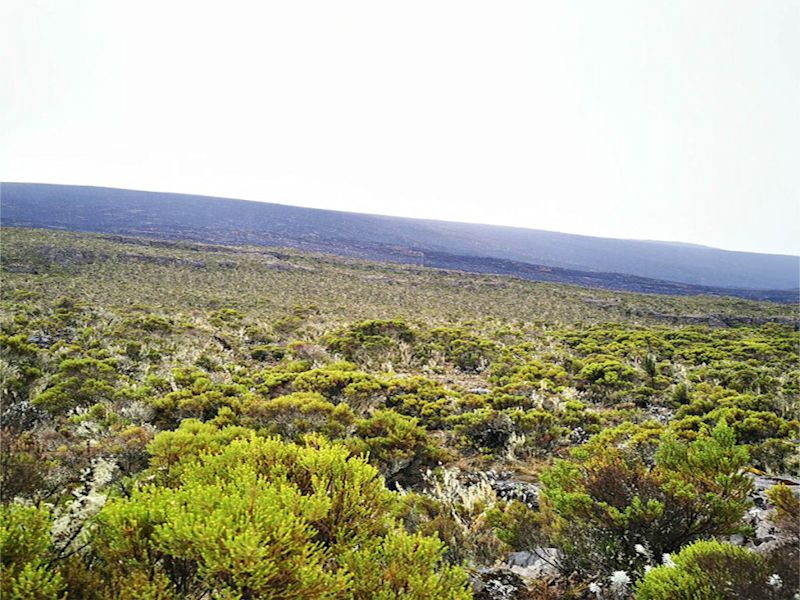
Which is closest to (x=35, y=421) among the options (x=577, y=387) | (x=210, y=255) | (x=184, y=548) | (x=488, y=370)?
(x=184, y=548)

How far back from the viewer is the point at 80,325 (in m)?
15.3

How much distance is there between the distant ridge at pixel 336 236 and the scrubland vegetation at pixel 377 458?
5401 cm

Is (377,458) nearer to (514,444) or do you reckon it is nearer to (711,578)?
(514,444)

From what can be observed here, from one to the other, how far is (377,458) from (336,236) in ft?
295

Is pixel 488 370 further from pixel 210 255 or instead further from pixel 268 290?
pixel 210 255

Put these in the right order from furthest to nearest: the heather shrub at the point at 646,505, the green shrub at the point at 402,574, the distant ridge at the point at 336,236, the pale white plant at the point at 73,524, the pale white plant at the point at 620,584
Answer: the distant ridge at the point at 336,236 → the heather shrub at the point at 646,505 → the pale white plant at the point at 620,584 → the pale white plant at the point at 73,524 → the green shrub at the point at 402,574

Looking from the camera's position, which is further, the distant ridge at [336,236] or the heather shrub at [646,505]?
the distant ridge at [336,236]

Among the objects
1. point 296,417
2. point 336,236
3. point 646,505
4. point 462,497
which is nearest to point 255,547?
point 646,505

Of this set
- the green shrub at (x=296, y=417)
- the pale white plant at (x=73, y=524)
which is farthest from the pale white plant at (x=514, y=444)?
the pale white plant at (x=73, y=524)

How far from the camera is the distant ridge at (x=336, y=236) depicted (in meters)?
75.1

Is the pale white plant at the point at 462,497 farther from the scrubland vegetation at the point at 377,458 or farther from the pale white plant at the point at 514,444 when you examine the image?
the pale white plant at the point at 514,444

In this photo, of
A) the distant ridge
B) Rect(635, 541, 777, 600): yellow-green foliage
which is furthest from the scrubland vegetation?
the distant ridge

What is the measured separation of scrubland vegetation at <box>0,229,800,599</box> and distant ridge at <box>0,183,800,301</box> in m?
54.0

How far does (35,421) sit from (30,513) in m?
6.40
